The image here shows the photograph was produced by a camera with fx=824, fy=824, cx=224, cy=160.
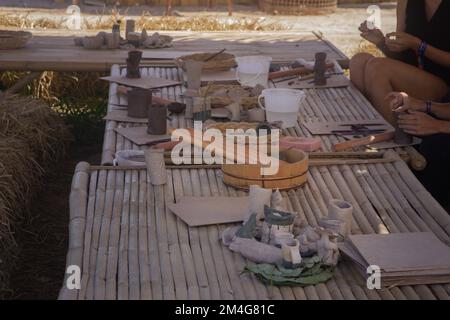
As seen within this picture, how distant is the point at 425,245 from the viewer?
→ 2.24 metres

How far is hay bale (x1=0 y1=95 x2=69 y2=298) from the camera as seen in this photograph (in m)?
3.30

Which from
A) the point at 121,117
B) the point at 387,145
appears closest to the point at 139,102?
the point at 121,117

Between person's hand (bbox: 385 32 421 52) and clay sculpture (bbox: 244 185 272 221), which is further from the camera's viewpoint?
person's hand (bbox: 385 32 421 52)

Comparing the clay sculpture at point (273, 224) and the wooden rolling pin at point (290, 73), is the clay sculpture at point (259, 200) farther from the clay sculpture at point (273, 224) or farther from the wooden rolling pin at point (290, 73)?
the wooden rolling pin at point (290, 73)

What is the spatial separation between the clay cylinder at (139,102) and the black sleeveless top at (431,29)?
135 cm

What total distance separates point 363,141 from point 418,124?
22cm

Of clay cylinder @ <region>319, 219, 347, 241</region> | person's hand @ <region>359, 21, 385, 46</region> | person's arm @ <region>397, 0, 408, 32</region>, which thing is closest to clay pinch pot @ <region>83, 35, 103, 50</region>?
person's hand @ <region>359, 21, 385, 46</region>

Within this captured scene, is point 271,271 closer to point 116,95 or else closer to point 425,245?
point 425,245

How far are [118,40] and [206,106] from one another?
1.72 m

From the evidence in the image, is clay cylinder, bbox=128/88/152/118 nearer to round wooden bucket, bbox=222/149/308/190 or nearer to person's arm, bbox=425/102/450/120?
round wooden bucket, bbox=222/149/308/190

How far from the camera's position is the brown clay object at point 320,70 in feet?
13.4

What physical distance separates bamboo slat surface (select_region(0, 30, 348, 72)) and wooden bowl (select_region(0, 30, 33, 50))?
1.6 inches
